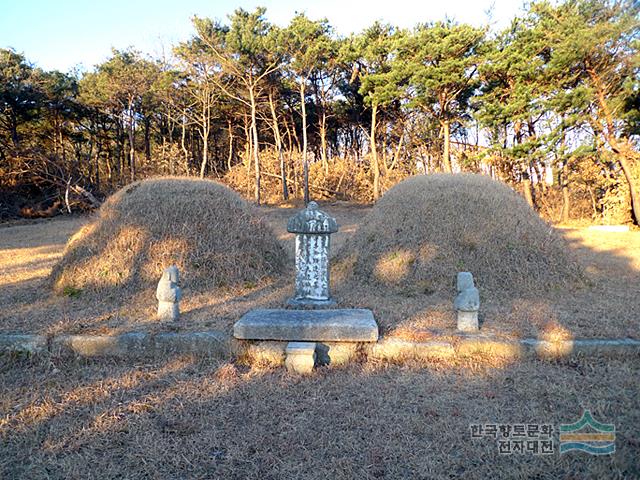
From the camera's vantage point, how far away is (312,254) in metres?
5.43

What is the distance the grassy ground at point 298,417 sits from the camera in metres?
2.43

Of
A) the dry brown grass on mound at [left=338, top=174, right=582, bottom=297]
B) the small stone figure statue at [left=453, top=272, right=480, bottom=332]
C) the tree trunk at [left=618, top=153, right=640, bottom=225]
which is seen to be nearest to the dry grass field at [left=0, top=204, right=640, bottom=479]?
the small stone figure statue at [left=453, top=272, right=480, bottom=332]

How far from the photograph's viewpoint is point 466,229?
22.6 feet

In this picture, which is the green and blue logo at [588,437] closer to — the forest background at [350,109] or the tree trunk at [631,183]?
the forest background at [350,109]

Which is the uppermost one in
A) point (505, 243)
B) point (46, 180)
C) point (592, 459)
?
point (46, 180)

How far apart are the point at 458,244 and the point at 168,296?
15.1 feet

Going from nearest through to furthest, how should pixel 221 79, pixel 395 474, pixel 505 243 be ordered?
pixel 395 474 < pixel 505 243 < pixel 221 79

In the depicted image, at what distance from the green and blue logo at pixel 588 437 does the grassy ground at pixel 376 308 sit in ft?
4.76

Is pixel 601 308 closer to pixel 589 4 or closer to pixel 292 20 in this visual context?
pixel 589 4

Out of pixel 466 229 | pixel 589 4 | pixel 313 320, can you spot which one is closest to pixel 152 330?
pixel 313 320

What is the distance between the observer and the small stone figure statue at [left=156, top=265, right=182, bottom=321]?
4688 millimetres

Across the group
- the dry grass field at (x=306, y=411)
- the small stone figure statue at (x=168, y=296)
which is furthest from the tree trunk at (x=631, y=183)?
the small stone figure statue at (x=168, y=296)

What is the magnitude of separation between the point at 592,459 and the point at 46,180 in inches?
928

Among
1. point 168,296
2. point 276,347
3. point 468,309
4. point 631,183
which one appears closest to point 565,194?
point 631,183
